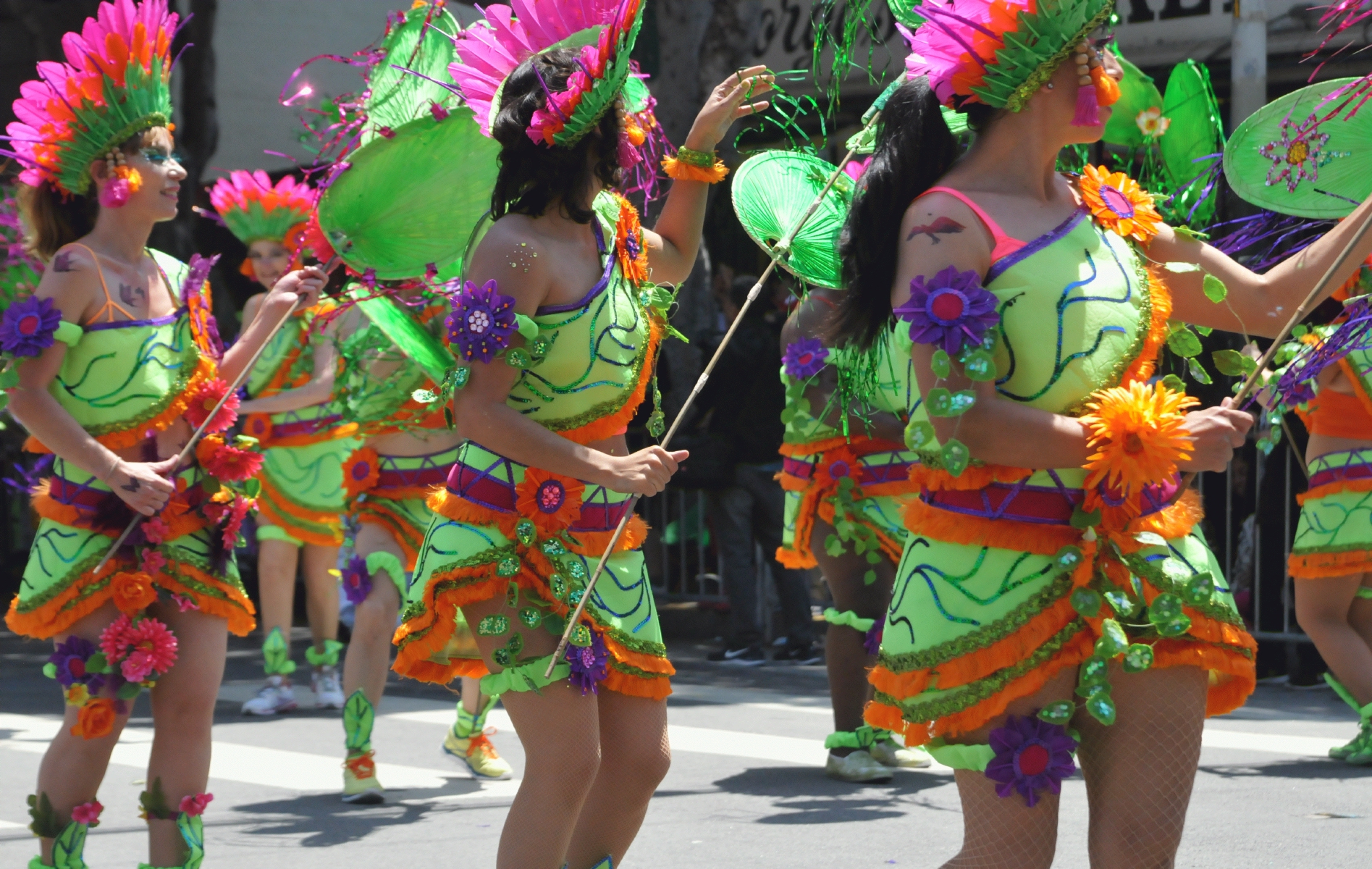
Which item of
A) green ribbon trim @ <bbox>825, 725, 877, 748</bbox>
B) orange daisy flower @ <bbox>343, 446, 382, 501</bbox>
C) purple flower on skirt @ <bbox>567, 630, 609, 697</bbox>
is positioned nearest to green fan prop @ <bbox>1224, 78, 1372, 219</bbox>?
purple flower on skirt @ <bbox>567, 630, 609, 697</bbox>

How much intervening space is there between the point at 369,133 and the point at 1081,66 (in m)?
2.24

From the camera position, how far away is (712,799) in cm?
580

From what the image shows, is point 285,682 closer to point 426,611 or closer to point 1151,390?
point 426,611

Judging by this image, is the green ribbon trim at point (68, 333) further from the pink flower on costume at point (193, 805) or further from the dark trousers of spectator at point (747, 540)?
the dark trousers of spectator at point (747, 540)

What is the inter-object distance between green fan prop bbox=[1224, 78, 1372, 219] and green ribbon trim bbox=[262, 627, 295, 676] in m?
5.58

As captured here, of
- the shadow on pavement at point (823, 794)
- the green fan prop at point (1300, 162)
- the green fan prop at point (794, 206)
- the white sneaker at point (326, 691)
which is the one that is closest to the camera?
the green fan prop at point (1300, 162)

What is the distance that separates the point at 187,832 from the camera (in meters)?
4.14

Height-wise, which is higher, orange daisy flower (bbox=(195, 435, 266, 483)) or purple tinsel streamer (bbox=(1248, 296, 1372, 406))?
purple tinsel streamer (bbox=(1248, 296, 1372, 406))

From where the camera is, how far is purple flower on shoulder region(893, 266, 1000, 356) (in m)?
2.72

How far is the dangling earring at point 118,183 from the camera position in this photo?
4203mm

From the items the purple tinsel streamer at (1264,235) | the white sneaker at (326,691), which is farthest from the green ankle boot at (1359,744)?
the white sneaker at (326,691)

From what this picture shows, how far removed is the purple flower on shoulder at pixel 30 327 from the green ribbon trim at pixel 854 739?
3.20 meters

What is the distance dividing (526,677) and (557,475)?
1.36ft

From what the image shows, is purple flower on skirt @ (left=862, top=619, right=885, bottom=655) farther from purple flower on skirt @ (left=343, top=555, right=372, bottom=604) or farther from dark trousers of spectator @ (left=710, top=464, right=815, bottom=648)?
dark trousers of spectator @ (left=710, top=464, right=815, bottom=648)
